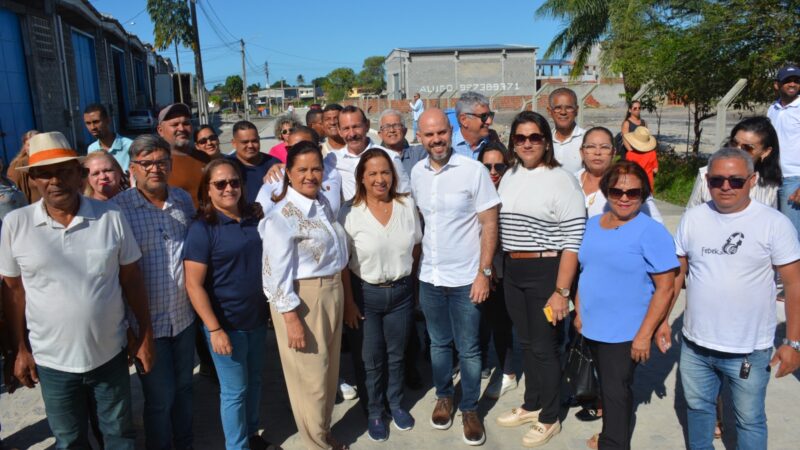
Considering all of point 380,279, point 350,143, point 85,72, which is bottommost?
point 380,279

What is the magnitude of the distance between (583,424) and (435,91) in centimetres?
5180

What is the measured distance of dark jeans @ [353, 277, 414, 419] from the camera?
3.57m

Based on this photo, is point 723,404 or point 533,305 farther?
point 723,404

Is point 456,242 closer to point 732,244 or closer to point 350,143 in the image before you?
point 350,143

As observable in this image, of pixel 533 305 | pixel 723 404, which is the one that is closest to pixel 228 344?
pixel 533 305

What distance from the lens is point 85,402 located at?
116 inches

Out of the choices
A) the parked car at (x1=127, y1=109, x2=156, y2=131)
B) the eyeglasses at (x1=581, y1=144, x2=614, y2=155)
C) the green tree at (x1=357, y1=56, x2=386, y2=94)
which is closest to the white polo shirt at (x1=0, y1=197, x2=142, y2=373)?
the eyeglasses at (x1=581, y1=144, x2=614, y2=155)

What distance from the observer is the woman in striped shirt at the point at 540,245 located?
332 cm

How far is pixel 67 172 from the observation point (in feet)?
8.82

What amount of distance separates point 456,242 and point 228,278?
4.36ft

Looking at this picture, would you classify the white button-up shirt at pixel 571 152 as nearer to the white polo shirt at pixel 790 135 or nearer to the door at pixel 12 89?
the white polo shirt at pixel 790 135

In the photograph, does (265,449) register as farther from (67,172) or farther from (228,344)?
(67,172)

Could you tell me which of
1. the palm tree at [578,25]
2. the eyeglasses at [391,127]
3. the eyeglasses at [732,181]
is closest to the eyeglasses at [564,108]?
the eyeglasses at [391,127]

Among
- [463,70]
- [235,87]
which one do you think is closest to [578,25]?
[463,70]
